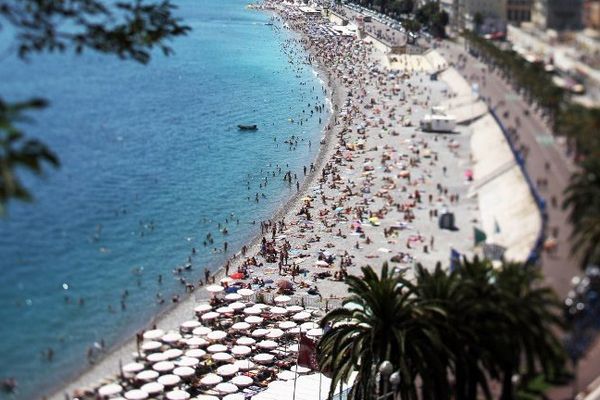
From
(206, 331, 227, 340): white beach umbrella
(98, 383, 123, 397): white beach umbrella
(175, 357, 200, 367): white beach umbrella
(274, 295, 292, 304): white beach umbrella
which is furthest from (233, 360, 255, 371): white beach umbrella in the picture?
(98, 383, 123, 397): white beach umbrella

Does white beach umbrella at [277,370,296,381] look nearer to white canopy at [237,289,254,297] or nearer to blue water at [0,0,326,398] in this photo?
blue water at [0,0,326,398]

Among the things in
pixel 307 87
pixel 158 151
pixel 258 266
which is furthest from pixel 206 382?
pixel 307 87

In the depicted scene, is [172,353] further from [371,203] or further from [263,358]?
[371,203]

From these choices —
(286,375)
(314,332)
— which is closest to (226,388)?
(286,375)

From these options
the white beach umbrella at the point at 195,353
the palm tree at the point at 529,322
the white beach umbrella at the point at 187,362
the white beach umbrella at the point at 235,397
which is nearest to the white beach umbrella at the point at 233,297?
the white beach umbrella at the point at 195,353

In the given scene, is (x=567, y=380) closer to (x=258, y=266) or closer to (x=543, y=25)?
(x=543, y=25)
